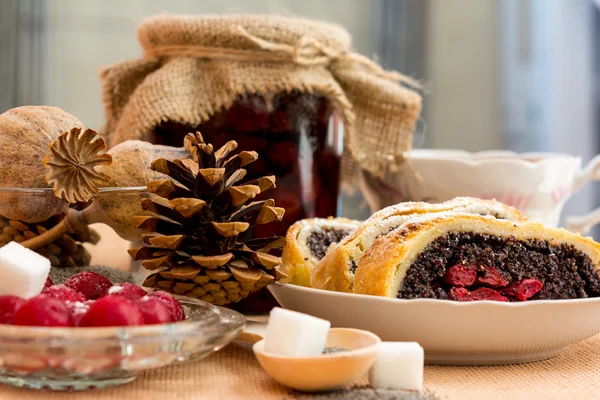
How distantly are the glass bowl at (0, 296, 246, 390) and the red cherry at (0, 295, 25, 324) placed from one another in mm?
36

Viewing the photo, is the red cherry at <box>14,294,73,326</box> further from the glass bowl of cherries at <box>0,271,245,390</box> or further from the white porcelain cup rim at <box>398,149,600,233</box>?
the white porcelain cup rim at <box>398,149,600,233</box>

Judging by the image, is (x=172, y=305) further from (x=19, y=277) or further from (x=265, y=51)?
(x=265, y=51)

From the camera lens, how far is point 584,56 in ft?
7.70

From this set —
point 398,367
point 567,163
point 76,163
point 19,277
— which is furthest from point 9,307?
point 567,163

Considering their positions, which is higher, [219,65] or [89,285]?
[219,65]

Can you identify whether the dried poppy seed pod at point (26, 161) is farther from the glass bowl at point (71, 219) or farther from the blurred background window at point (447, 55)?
the blurred background window at point (447, 55)

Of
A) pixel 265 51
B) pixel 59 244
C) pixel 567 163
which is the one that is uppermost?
pixel 265 51

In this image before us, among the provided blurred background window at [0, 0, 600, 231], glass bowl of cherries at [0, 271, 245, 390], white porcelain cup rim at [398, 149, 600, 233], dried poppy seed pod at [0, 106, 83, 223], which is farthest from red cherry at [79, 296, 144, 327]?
blurred background window at [0, 0, 600, 231]

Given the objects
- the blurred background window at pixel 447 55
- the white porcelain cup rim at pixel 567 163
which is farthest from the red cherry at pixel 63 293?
the blurred background window at pixel 447 55

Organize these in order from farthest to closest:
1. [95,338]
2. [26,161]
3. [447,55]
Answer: [447,55], [26,161], [95,338]

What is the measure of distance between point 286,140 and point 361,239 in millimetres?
193

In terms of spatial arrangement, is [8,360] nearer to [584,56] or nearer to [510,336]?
[510,336]

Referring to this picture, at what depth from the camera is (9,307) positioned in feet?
1.67

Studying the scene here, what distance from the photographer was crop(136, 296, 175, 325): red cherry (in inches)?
19.6
